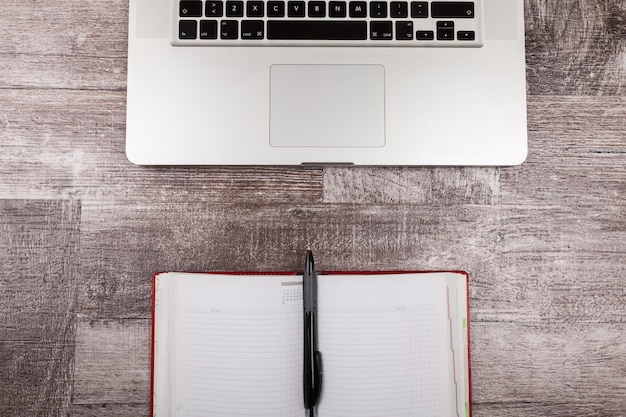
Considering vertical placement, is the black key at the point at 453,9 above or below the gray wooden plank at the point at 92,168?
above

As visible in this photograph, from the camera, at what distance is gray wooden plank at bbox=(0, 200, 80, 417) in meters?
0.63

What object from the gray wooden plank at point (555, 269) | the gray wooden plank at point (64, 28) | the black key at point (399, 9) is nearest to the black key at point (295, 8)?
the black key at point (399, 9)

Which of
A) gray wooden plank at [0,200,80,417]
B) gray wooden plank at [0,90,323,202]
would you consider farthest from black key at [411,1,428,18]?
gray wooden plank at [0,200,80,417]

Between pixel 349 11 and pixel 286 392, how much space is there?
46 cm

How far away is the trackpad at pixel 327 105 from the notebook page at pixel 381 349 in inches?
6.7

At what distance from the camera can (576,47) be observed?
67 centimetres

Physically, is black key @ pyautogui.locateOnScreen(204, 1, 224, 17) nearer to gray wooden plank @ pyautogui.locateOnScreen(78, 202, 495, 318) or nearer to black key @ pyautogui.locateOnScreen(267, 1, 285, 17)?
black key @ pyautogui.locateOnScreen(267, 1, 285, 17)

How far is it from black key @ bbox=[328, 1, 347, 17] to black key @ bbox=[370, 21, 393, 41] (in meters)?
0.04

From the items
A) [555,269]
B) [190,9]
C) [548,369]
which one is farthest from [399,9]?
[548,369]

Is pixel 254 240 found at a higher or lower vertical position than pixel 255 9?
lower

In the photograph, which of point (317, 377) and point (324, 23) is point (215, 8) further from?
point (317, 377)

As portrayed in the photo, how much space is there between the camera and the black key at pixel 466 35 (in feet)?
1.98

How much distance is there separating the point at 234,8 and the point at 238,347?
40 cm

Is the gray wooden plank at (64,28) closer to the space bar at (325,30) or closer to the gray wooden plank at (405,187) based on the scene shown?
the space bar at (325,30)
